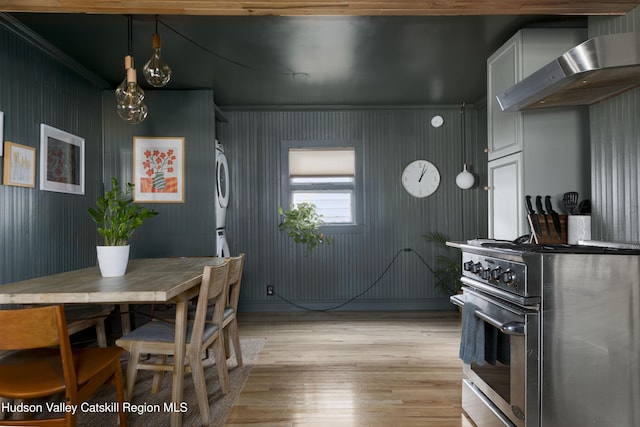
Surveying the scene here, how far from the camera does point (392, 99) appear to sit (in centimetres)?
481

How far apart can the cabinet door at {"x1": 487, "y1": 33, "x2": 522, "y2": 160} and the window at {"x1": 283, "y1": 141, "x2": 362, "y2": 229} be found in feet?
6.95

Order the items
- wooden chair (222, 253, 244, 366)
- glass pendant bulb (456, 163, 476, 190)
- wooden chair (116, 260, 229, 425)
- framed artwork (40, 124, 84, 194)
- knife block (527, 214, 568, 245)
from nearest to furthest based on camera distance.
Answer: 1. wooden chair (116, 260, 229, 425)
2. knife block (527, 214, 568, 245)
3. wooden chair (222, 253, 244, 366)
4. framed artwork (40, 124, 84, 194)
5. glass pendant bulb (456, 163, 476, 190)

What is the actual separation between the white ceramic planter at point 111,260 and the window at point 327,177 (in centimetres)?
279

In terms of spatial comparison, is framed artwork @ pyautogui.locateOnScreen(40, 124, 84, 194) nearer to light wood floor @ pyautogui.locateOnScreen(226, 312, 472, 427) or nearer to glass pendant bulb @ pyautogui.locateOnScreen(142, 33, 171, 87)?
glass pendant bulb @ pyautogui.locateOnScreen(142, 33, 171, 87)

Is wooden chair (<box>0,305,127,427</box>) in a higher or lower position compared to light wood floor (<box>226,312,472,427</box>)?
higher

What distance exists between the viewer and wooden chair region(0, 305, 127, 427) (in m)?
Result: 1.50

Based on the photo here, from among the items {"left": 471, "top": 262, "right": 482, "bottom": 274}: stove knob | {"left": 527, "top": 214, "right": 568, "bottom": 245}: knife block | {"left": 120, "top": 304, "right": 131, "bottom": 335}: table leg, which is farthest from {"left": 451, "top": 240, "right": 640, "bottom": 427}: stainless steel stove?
{"left": 120, "top": 304, "right": 131, "bottom": 335}: table leg

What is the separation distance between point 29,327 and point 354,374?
2045 millimetres

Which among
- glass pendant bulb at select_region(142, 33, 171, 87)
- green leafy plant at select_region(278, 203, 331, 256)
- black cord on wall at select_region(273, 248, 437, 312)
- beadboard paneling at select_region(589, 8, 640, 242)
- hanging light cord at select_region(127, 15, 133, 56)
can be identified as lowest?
black cord on wall at select_region(273, 248, 437, 312)

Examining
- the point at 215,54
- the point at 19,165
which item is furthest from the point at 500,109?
the point at 19,165

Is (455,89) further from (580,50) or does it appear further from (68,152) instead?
(68,152)

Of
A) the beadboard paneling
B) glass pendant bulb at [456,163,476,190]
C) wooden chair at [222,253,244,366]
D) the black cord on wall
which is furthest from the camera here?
the black cord on wall

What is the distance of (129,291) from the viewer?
74.0 inches

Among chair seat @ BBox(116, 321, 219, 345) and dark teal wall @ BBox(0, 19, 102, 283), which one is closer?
chair seat @ BBox(116, 321, 219, 345)
